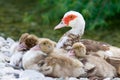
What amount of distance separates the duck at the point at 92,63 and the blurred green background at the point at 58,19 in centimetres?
301

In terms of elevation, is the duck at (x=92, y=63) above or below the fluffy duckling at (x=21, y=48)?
below

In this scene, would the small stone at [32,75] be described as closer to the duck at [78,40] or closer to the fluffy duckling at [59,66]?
the fluffy duckling at [59,66]

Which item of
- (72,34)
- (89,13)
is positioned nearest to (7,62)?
(72,34)

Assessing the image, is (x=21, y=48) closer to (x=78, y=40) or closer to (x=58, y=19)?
(x=78, y=40)

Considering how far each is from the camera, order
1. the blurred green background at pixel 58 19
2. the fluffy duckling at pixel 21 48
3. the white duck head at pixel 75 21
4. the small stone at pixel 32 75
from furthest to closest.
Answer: the blurred green background at pixel 58 19 < the white duck head at pixel 75 21 < the fluffy duckling at pixel 21 48 < the small stone at pixel 32 75

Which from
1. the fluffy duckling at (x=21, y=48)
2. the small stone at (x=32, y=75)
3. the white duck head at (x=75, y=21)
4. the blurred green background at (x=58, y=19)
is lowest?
the small stone at (x=32, y=75)

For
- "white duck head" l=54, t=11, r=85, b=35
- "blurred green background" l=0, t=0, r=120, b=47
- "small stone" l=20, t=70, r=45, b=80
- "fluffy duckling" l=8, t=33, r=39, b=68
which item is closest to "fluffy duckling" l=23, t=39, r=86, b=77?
"small stone" l=20, t=70, r=45, b=80

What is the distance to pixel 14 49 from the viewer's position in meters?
7.54

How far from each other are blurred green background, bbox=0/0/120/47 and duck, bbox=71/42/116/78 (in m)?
3.01

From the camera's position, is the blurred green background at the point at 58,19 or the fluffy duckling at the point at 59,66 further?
the blurred green background at the point at 58,19

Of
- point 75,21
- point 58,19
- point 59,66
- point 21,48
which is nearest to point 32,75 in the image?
point 59,66

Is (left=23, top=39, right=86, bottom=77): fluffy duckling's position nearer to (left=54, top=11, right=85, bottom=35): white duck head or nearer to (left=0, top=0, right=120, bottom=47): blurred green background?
(left=54, top=11, right=85, bottom=35): white duck head

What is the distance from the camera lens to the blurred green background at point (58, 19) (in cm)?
1059

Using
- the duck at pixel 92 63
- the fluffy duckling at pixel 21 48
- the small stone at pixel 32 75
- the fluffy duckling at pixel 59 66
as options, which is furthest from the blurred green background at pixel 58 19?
the small stone at pixel 32 75
